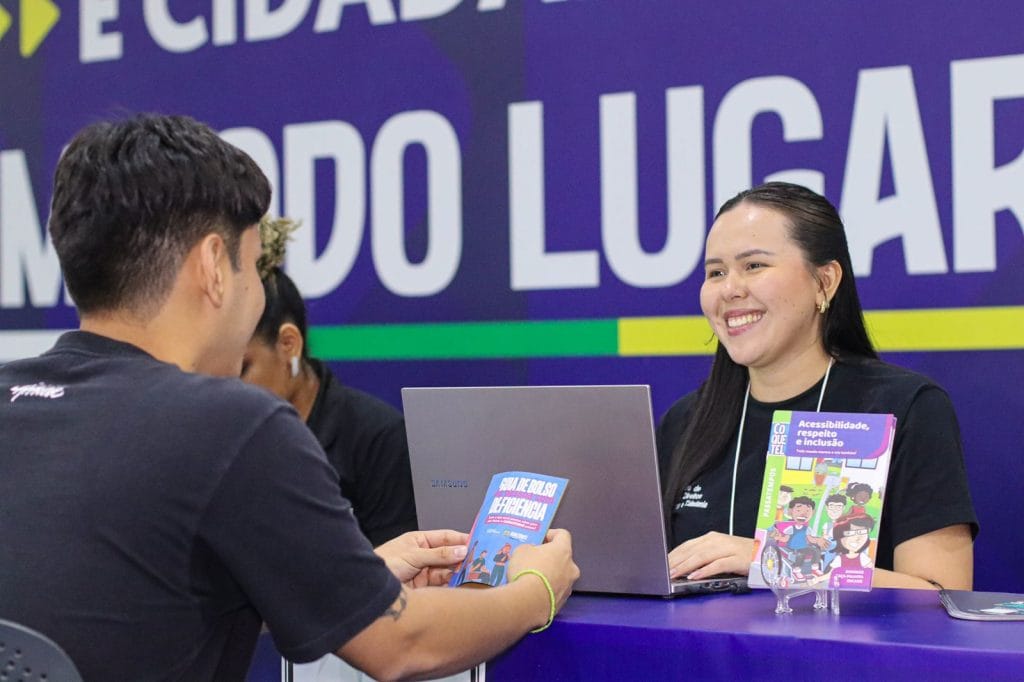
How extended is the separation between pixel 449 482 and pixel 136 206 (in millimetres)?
720

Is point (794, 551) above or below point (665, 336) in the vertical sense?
below

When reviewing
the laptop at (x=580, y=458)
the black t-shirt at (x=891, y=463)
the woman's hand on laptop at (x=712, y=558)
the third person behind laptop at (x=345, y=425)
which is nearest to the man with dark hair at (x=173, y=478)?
the laptop at (x=580, y=458)

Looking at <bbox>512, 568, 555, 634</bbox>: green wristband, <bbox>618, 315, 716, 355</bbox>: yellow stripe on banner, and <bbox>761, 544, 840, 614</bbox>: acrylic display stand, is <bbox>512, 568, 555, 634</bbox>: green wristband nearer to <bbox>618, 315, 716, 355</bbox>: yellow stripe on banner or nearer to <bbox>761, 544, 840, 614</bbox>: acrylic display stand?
<bbox>761, 544, 840, 614</bbox>: acrylic display stand

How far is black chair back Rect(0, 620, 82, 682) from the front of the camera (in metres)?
1.17

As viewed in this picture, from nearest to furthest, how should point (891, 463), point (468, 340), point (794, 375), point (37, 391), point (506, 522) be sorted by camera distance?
1. point (37, 391)
2. point (506, 522)
3. point (891, 463)
4. point (794, 375)
5. point (468, 340)

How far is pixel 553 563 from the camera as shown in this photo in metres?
1.66

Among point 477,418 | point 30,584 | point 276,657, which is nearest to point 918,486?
point 477,418

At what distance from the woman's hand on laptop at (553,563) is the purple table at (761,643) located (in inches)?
2.2

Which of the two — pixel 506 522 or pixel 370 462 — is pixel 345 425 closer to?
pixel 370 462

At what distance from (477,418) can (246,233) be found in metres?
0.50

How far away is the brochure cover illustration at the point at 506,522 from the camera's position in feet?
5.60

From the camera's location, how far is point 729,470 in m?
2.47

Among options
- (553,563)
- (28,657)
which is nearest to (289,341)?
(553,563)

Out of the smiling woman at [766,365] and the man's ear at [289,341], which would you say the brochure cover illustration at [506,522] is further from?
the man's ear at [289,341]
